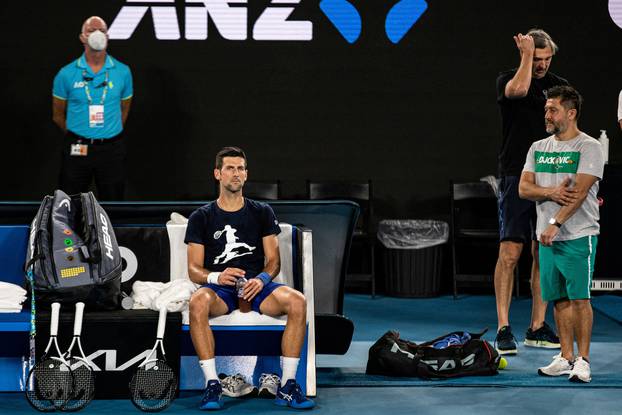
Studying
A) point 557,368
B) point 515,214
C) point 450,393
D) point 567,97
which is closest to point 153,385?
point 450,393

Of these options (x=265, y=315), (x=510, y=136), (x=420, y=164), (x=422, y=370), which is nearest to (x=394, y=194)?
(x=420, y=164)

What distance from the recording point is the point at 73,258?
4887mm

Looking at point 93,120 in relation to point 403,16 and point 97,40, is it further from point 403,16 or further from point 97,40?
point 403,16

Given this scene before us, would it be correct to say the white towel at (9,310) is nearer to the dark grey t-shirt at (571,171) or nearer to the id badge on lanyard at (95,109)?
the dark grey t-shirt at (571,171)

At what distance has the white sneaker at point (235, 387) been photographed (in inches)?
197

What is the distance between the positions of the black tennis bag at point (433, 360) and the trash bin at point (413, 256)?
11.7 ft

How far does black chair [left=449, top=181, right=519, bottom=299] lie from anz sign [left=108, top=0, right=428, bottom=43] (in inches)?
62.3

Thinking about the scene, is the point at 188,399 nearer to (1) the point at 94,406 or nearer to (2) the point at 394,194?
(1) the point at 94,406

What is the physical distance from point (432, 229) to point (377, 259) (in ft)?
2.26

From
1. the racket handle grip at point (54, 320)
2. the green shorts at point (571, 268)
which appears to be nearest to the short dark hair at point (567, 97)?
the green shorts at point (571, 268)

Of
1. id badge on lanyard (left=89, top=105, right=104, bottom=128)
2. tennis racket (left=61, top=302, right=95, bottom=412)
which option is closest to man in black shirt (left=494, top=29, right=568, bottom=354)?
tennis racket (left=61, top=302, right=95, bottom=412)

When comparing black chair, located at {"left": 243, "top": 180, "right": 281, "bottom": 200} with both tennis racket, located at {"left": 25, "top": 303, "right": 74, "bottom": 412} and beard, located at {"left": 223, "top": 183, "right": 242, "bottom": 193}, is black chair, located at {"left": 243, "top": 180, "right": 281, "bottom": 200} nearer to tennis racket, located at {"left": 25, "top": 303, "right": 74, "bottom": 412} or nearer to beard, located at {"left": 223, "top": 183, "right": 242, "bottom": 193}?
beard, located at {"left": 223, "top": 183, "right": 242, "bottom": 193}

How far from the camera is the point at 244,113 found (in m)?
9.74

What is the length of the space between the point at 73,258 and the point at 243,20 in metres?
5.15
